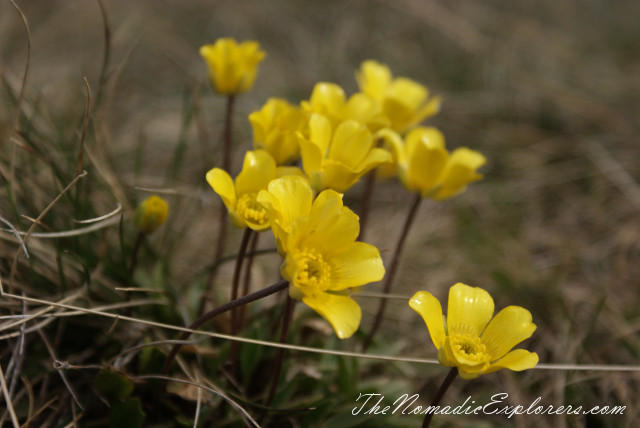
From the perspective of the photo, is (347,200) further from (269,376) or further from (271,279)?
(269,376)

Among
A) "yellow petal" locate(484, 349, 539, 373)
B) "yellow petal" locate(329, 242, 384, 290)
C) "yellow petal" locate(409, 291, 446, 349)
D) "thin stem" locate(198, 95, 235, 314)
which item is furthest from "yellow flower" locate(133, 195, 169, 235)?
"yellow petal" locate(484, 349, 539, 373)

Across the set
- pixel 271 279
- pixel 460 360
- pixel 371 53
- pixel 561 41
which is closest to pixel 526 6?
pixel 561 41

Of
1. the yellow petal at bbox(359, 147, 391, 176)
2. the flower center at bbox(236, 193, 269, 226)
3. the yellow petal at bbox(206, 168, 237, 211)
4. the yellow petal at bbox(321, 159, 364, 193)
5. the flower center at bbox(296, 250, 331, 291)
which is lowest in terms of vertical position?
the flower center at bbox(296, 250, 331, 291)

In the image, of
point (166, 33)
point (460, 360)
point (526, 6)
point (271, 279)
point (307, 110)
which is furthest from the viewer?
point (526, 6)

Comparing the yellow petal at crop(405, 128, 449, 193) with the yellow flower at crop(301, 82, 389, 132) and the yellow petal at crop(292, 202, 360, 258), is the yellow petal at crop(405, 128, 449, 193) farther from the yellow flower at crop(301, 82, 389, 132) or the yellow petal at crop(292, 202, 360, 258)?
the yellow petal at crop(292, 202, 360, 258)

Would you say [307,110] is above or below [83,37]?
above

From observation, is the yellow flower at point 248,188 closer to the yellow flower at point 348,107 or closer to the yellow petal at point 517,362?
the yellow flower at point 348,107

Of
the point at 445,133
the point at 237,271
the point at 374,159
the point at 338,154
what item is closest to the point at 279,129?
the point at 338,154
